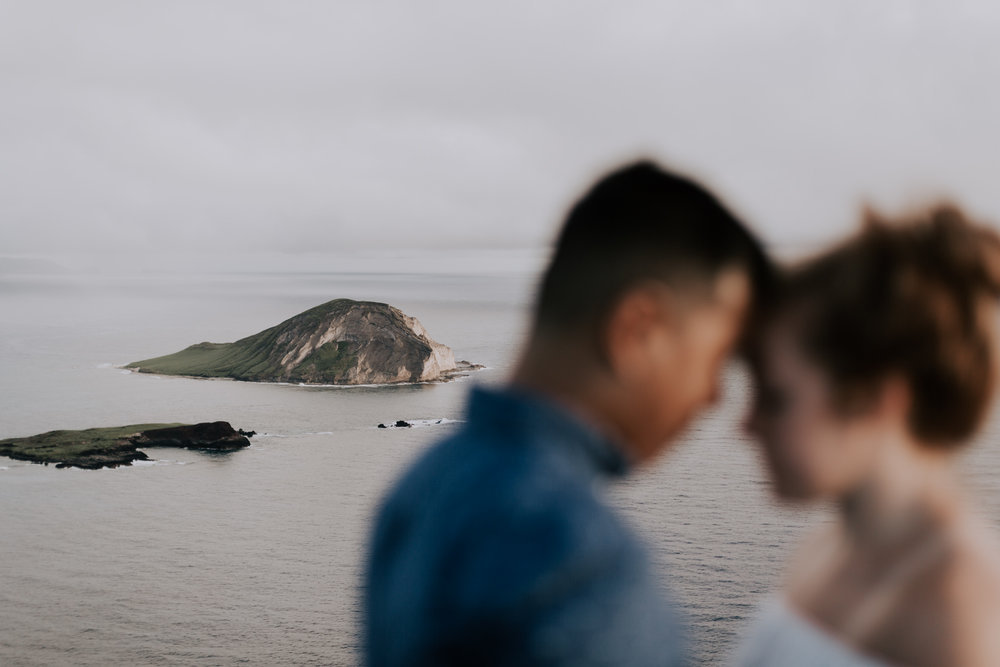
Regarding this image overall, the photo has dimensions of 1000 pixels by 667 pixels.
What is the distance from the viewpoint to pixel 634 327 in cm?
195

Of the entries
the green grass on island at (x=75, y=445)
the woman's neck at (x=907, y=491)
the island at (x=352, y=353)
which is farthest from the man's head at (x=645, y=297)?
the island at (x=352, y=353)

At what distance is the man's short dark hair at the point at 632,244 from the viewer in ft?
6.47

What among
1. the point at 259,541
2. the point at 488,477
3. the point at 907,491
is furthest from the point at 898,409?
the point at 259,541

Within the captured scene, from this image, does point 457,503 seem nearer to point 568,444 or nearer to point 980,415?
point 568,444

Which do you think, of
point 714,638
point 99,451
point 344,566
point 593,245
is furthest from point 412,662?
point 99,451

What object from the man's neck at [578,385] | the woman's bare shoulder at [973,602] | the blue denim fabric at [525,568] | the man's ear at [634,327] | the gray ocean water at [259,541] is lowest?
the gray ocean water at [259,541]

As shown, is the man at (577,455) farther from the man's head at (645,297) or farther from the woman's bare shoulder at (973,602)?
the woman's bare shoulder at (973,602)

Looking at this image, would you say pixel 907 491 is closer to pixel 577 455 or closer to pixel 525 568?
pixel 577 455

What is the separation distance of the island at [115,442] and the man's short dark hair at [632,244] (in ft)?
433

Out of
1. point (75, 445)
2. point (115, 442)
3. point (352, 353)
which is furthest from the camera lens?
point (352, 353)

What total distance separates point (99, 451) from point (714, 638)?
308ft

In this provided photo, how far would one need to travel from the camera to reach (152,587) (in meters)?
85.4

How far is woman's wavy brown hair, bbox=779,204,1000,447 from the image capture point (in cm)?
Answer: 219

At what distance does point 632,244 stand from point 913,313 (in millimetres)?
746
